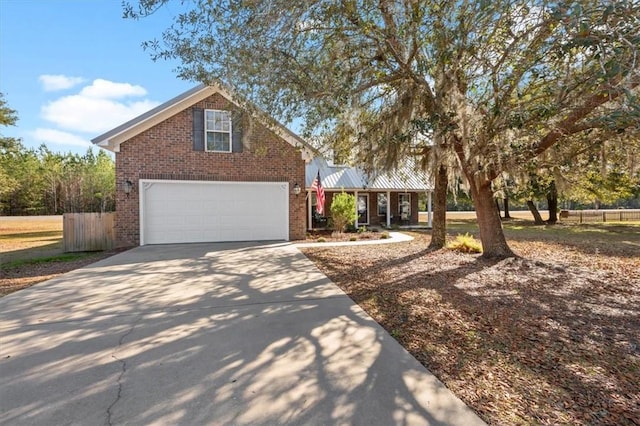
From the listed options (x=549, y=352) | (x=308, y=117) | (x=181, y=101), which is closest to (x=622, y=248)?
(x=549, y=352)

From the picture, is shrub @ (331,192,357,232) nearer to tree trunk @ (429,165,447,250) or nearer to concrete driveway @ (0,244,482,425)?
tree trunk @ (429,165,447,250)

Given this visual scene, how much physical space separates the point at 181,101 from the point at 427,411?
37.4 ft

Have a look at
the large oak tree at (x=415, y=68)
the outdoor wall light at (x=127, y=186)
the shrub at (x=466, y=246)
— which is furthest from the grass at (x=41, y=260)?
the shrub at (x=466, y=246)

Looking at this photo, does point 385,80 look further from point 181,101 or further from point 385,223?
point 385,223

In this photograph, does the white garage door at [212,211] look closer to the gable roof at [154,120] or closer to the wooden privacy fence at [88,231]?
the wooden privacy fence at [88,231]

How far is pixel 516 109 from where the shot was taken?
532 centimetres

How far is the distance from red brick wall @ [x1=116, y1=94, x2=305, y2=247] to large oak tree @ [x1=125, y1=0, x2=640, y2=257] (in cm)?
363

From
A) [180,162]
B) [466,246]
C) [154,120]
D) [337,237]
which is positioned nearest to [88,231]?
[180,162]

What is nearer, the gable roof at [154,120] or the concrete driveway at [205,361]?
the concrete driveway at [205,361]

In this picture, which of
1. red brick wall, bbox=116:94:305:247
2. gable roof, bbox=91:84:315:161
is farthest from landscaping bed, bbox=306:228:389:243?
gable roof, bbox=91:84:315:161

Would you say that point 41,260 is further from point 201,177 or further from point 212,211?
point 201,177

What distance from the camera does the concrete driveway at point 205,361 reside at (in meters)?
2.38

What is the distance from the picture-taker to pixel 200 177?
37.1 feet

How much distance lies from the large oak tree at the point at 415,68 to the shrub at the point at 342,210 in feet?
21.9
